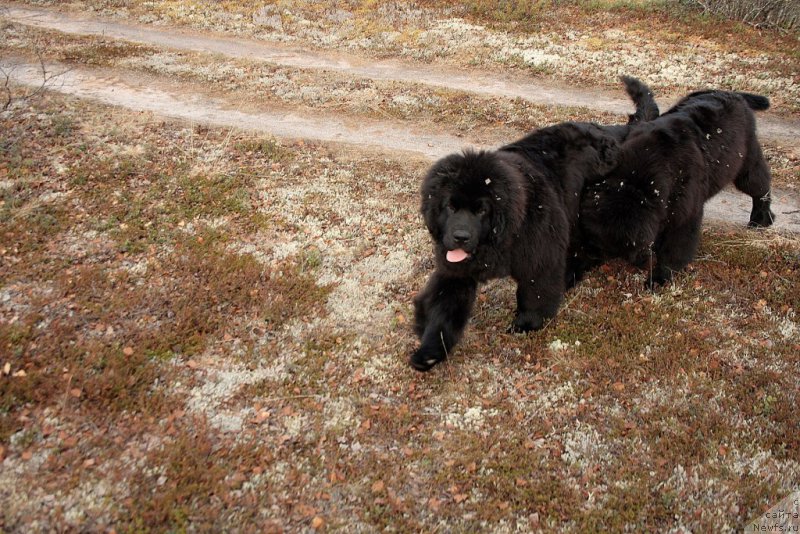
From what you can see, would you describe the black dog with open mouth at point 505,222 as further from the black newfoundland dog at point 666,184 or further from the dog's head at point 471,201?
the black newfoundland dog at point 666,184

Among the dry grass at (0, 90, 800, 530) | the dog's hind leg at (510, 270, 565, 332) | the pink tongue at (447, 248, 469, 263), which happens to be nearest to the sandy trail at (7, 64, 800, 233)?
the dry grass at (0, 90, 800, 530)

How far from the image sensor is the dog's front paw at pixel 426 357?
6289 mm

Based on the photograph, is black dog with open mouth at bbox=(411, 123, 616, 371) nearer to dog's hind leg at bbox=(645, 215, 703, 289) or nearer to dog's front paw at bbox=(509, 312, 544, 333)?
dog's front paw at bbox=(509, 312, 544, 333)

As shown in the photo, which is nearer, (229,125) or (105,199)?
(105,199)

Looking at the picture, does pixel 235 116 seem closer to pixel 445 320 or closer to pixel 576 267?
pixel 576 267

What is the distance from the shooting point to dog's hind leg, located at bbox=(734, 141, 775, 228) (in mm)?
8312

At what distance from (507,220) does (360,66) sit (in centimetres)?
1401

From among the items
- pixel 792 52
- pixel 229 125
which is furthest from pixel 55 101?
pixel 792 52

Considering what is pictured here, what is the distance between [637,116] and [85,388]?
869cm

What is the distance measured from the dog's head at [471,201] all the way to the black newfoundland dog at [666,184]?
188 centimetres

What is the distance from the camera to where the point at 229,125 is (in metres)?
13.7

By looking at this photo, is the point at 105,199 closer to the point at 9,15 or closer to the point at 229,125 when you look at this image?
the point at 229,125

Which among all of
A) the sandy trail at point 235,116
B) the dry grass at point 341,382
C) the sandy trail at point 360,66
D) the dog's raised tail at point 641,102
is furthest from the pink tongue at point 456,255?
the sandy trail at point 360,66

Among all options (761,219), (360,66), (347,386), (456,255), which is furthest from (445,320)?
(360,66)
